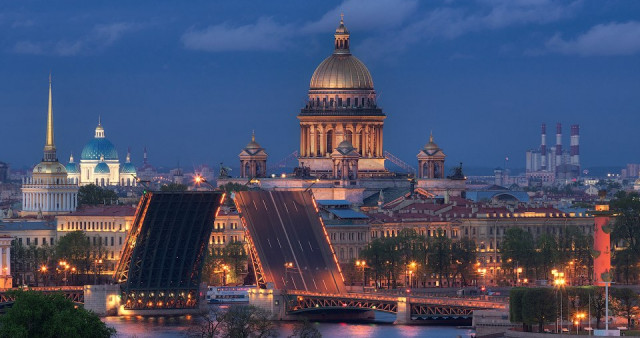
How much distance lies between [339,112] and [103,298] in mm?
44719

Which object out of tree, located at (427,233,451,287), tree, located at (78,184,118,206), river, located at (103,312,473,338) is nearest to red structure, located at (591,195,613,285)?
river, located at (103,312,473,338)

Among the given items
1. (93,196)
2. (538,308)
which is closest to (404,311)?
(538,308)

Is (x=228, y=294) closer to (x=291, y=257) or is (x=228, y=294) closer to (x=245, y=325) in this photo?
(x=291, y=257)

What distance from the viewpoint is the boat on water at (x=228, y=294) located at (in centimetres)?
14062

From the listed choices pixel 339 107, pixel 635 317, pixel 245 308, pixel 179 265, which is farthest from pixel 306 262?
pixel 339 107

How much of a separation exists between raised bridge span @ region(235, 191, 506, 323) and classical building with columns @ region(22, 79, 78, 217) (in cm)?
4269

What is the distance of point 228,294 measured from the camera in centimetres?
14188

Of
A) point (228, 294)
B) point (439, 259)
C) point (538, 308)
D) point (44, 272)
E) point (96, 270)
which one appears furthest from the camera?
point (96, 270)

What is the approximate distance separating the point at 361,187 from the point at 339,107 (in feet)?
20.1

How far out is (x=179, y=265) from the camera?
5251 inches

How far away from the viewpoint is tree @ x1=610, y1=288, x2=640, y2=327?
112 m

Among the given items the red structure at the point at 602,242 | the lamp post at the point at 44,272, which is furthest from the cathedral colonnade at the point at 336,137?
the red structure at the point at 602,242

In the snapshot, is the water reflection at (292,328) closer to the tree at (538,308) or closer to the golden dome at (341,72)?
the tree at (538,308)

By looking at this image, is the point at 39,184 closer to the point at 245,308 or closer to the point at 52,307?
the point at 245,308
